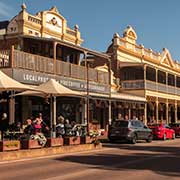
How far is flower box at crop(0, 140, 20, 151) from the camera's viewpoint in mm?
17984

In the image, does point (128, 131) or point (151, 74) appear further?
point (151, 74)

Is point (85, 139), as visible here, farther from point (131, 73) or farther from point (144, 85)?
point (131, 73)

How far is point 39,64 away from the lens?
2841cm

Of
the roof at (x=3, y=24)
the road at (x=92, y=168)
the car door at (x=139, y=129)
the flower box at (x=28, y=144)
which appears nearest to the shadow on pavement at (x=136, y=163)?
the road at (x=92, y=168)

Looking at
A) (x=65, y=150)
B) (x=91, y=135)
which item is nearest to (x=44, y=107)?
(x=91, y=135)

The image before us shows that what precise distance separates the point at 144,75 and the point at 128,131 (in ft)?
54.3

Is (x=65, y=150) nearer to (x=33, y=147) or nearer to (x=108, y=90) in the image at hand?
(x=33, y=147)

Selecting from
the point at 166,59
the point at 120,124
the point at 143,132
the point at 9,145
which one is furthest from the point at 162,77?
the point at 9,145

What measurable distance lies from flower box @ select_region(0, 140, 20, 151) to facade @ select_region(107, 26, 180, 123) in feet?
89.6

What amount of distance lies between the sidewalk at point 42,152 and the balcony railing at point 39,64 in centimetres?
673

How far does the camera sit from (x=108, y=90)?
3744 cm

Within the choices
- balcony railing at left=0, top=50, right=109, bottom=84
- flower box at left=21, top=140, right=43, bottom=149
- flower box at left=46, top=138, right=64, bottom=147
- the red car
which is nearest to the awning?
balcony railing at left=0, top=50, right=109, bottom=84

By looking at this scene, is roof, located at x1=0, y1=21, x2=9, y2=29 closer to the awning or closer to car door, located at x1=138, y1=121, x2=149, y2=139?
the awning

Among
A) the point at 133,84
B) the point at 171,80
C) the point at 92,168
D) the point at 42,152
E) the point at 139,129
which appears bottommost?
the point at 92,168
